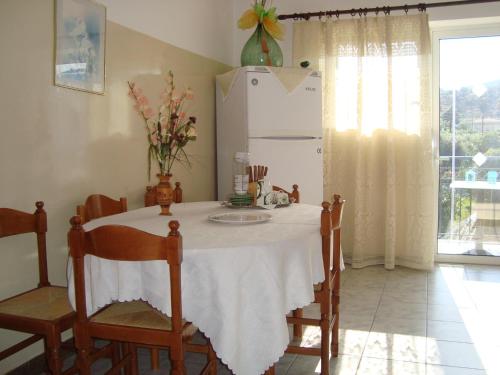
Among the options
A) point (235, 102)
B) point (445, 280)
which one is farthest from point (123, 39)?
point (445, 280)

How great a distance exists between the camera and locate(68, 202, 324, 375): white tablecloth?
1602 mm

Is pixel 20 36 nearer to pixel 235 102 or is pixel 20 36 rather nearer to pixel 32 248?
pixel 32 248

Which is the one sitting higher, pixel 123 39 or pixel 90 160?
pixel 123 39

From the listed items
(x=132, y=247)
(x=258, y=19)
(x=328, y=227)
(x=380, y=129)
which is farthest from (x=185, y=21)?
(x=132, y=247)

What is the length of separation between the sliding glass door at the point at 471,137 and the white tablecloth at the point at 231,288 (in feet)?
10.4

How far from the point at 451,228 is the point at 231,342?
11.4 ft

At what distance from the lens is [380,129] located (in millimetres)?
4234

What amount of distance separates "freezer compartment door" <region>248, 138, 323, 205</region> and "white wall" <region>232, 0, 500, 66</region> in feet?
3.39

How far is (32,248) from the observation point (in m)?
2.29

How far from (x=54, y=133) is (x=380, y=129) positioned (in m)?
2.86

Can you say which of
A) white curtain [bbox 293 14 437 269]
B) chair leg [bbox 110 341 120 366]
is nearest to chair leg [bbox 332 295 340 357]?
chair leg [bbox 110 341 120 366]

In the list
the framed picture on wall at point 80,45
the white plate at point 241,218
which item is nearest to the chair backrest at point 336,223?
the white plate at point 241,218

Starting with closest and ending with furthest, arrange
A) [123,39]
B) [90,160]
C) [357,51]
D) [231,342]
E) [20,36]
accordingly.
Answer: [231,342] → [20,36] → [90,160] → [123,39] → [357,51]

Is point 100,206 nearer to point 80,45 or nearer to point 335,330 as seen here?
point 80,45
